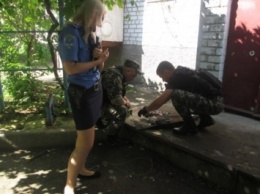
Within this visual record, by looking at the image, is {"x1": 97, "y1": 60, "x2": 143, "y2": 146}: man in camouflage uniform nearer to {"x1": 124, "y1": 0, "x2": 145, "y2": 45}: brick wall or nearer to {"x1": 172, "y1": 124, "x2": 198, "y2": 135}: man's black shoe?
{"x1": 172, "y1": 124, "x2": 198, "y2": 135}: man's black shoe

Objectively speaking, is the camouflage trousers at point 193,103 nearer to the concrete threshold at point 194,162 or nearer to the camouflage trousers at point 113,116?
the concrete threshold at point 194,162

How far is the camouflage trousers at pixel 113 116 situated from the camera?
3.83m

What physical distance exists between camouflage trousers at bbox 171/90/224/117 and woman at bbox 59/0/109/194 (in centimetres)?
127

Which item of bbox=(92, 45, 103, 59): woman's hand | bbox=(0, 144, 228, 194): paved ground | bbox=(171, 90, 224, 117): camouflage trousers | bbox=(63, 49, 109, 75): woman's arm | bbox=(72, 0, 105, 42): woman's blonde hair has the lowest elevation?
bbox=(0, 144, 228, 194): paved ground

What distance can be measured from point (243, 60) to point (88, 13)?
129 inches

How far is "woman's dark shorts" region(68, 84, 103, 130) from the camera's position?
2.55m

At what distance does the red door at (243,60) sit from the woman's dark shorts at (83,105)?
3.11 meters

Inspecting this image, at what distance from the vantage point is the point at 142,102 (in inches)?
224

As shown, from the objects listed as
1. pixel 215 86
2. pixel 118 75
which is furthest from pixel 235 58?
pixel 118 75

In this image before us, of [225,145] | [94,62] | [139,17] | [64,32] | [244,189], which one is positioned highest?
[139,17]

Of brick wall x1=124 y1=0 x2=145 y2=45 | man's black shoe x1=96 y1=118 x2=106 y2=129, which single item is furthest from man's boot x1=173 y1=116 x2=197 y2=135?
brick wall x1=124 y1=0 x2=145 y2=45

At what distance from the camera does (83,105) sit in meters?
2.56

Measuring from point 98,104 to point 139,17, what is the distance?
499 centimetres

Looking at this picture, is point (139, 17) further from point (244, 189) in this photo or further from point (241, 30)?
point (244, 189)
